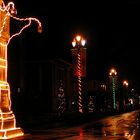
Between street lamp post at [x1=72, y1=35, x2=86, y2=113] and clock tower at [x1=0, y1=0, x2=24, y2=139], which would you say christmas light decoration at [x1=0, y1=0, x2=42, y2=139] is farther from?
street lamp post at [x1=72, y1=35, x2=86, y2=113]

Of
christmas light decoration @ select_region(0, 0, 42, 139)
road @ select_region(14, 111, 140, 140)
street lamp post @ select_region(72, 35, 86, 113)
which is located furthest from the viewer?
street lamp post @ select_region(72, 35, 86, 113)

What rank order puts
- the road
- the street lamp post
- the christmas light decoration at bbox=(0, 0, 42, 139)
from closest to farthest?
the christmas light decoration at bbox=(0, 0, 42, 139) < the road < the street lamp post

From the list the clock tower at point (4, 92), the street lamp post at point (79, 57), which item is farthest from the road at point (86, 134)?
the street lamp post at point (79, 57)

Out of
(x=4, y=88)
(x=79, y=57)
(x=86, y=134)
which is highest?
(x=79, y=57)

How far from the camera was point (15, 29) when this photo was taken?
6366cm

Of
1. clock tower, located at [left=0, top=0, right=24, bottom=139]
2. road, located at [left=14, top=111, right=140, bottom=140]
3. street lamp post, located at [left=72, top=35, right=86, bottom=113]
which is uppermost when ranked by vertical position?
street lamp post, located at [left=72, top=35, right=86, bottom=113]

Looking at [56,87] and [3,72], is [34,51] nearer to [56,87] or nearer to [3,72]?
[56,87]

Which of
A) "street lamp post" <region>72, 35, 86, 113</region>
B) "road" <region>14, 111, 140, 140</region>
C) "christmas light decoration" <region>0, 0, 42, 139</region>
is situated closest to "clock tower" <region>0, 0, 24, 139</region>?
"christmas light decoration" <region>0, 0, 42, 139</region>

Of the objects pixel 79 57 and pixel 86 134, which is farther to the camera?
pixel 79 57

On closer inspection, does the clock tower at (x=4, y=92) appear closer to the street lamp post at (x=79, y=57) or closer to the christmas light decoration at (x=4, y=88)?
the christmas light decoration at (x=4, y=88)

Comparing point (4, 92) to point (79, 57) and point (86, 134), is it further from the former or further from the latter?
point (79, 57)

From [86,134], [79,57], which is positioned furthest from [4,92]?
[79,57]

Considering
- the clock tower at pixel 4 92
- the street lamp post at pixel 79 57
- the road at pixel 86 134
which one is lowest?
the road at pixel 86 134

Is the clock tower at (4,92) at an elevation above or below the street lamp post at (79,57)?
below
